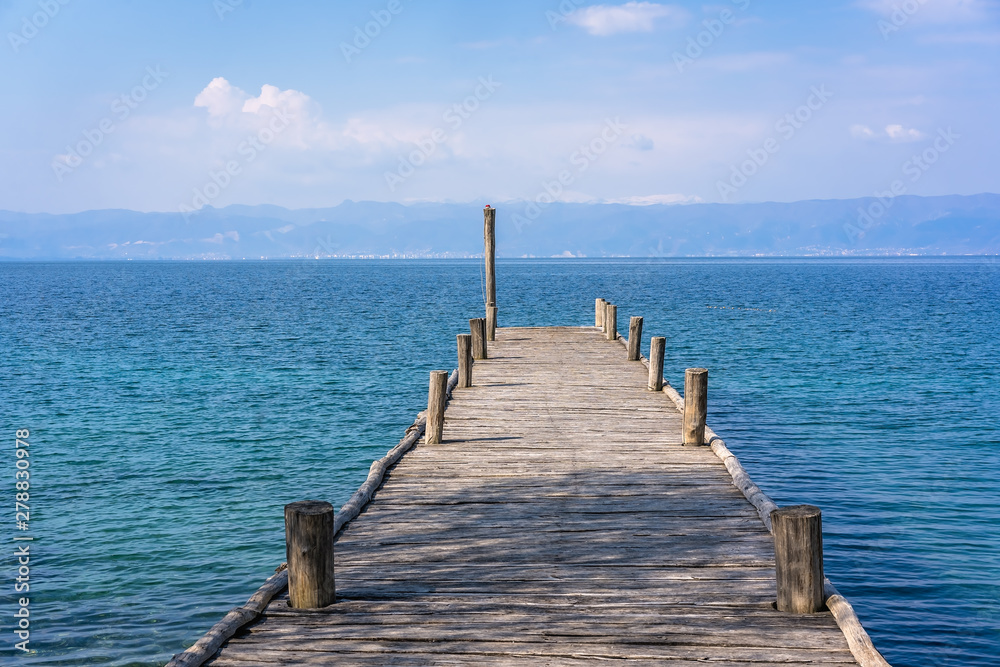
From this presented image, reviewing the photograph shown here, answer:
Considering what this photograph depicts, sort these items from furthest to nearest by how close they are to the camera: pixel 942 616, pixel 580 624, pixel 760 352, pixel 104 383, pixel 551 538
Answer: pixel 760 352, pixel 104 383, pixel 942 616, pixel 551 538, pixel 580 624

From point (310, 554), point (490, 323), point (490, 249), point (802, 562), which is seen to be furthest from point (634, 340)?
point (310, 554)

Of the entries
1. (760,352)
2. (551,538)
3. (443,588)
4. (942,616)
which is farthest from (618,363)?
(760,352)

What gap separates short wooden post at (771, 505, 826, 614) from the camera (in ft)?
18.7

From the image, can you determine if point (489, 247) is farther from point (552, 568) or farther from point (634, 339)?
point (552, 568)

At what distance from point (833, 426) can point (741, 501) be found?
12.0 meters

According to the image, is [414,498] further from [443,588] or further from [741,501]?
[741,501]

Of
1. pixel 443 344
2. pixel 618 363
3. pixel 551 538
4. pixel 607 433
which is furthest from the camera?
pixel 443 344

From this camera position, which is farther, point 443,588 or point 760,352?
point 760,352

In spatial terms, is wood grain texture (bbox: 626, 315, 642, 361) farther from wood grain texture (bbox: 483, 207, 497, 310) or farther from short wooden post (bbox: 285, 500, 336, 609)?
short wooden post (bbox: 285, 500, 336, 609)

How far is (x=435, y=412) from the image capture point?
37.2ft

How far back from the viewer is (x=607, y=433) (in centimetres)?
1177

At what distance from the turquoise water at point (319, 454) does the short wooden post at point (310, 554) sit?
4.01 m

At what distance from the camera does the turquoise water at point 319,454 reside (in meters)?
9.92

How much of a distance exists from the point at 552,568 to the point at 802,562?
78.9 inches
